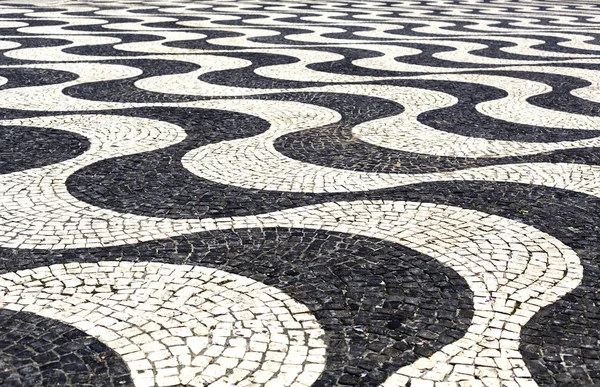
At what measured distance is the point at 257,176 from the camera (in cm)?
718

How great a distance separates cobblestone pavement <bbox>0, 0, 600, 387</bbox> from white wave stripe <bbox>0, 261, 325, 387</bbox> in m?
0.01

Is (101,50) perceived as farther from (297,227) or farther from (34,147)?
(297,227)

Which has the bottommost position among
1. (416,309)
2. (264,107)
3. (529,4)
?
(529,4)

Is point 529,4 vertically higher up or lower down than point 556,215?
lower down

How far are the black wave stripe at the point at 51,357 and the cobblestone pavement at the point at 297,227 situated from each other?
0.05 ft

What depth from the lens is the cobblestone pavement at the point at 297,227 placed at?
407 cm

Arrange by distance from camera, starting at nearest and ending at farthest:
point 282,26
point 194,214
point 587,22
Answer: point 194,214 → point 282,26 → point 587,22

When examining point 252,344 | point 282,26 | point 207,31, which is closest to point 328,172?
point 252,344

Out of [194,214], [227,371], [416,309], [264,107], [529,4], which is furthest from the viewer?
[529,4]

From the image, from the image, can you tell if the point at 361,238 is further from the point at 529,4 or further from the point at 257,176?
the point at 529,4

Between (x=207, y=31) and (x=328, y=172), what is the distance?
12.5 m

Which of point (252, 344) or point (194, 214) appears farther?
point (194, 214)

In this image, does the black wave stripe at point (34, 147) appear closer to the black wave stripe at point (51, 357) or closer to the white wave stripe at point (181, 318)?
the white wave stripe at point (181, 318)

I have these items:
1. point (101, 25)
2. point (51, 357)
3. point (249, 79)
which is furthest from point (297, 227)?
A: point (101, 25)
